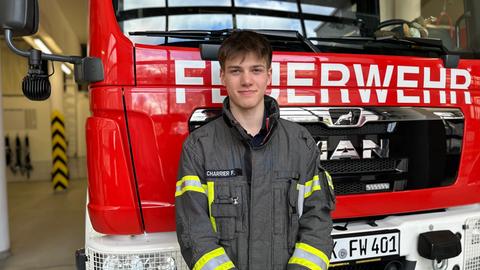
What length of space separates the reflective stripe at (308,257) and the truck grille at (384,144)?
46 centimetres

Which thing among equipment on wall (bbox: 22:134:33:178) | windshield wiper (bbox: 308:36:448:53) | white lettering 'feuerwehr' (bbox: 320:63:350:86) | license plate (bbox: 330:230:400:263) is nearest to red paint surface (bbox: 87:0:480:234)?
white lettering 'feuerwehr' (bbox: 320:63:350:86)

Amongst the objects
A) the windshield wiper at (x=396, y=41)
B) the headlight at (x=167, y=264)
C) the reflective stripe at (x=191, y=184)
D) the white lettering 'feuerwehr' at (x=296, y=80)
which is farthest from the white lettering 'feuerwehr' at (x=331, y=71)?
the headlight at (x=167, y=264)

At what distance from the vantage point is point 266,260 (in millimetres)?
1440

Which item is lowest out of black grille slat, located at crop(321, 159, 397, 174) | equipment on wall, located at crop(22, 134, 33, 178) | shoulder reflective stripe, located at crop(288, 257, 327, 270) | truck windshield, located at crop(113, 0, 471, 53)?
equipment on wall, located at crop(22, 134, 33, 178)

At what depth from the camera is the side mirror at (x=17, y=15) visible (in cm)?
144

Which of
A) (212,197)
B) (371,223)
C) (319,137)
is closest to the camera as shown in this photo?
(212,197)

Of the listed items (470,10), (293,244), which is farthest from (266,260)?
(470,10)

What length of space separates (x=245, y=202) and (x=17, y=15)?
3.48 feet

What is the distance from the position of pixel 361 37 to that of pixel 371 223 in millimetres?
914

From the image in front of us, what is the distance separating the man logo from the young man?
15.8 inches

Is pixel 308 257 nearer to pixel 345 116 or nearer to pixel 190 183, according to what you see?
pixel 190 183

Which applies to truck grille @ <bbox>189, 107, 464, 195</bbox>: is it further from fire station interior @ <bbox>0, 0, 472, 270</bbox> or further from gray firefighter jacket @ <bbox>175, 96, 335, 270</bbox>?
fire station interior @ <bbox>0, 0, 472, 270</bbox>

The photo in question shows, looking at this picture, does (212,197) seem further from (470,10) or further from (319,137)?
(470,10)

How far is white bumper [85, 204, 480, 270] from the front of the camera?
5.24ft
